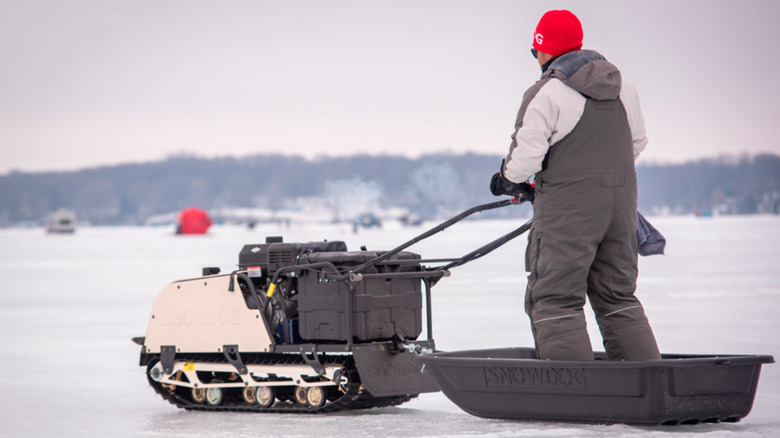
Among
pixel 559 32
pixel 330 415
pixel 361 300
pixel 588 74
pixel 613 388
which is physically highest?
pixel 559 32

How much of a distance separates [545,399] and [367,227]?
64.2 metres

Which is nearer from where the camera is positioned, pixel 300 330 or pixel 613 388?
pixel 613 388

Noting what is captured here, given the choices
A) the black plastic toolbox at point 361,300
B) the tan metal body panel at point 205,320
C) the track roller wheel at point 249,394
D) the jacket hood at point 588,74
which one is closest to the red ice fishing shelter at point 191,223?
the tan metal body panel at point 205,320

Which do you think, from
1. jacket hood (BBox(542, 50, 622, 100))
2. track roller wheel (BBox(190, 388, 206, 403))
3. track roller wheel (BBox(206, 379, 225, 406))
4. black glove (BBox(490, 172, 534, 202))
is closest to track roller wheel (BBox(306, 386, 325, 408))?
track roller wheel (BBox(206, 379, 225, 406))

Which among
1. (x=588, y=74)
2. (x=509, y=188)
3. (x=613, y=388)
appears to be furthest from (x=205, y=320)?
(x=588, y=74)

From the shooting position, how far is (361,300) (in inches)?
180

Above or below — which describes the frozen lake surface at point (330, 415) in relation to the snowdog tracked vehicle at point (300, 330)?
below

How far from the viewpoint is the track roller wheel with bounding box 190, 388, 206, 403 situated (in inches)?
203

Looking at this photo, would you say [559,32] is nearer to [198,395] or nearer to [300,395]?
[300,395]

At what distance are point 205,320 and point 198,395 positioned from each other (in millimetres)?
433

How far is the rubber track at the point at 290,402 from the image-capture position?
4660mm

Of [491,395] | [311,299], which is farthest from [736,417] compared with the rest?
[311,299]

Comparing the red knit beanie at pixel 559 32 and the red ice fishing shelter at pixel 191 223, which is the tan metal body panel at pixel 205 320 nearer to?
the red knit beanie at pixel 559 32

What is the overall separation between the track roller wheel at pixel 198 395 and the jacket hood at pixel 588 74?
2.39 m
